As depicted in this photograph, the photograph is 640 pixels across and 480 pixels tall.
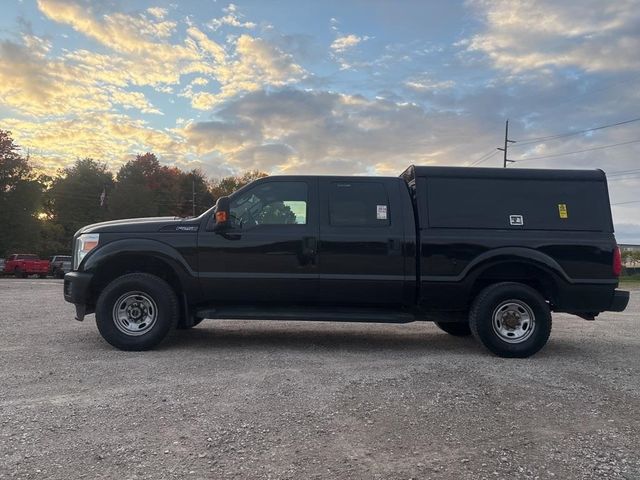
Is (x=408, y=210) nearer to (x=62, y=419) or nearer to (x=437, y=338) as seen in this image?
(x=437, y=338)

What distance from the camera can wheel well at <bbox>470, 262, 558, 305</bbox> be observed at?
20.2 feet

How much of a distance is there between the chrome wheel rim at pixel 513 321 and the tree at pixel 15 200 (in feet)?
147

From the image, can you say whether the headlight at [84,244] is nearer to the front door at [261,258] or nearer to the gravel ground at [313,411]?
the gravel ground at [313,411]

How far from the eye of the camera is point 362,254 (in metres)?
6.10

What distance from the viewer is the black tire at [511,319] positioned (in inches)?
234

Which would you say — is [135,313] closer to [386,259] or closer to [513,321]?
[386,259]

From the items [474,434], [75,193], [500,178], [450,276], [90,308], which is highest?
[75,193]

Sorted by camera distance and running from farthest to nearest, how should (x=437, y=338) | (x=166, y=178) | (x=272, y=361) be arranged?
(x=166, y=178) → (x=437, y=338) → (x=272, y=361)

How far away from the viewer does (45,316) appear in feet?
29.5

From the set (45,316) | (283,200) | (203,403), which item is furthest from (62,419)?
(45,316)

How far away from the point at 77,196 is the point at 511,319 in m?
63.8

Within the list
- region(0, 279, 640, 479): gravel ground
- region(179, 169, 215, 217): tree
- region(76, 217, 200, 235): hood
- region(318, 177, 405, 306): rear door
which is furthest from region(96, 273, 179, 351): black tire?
region(179, 169, 215, 217): tree

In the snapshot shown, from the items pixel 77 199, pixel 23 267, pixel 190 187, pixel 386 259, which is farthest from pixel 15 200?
pixel 386 259

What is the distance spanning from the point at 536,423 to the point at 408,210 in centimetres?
299
